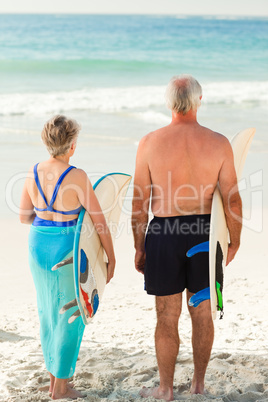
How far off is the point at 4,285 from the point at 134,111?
29.5 ft

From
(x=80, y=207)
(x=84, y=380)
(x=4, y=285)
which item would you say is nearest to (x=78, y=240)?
(x=80, y=207)

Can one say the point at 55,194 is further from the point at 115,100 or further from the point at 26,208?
the point at 115,100

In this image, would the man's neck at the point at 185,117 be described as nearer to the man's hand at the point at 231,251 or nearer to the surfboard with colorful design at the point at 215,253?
the surfboard with colorful design at the point at 215,253

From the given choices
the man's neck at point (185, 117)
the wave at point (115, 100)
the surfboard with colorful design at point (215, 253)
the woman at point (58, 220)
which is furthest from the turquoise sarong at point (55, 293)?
the wave at point (115, 100)

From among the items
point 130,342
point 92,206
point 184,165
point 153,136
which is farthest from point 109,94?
point 92,206

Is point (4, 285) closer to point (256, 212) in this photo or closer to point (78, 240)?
point (78, 240)

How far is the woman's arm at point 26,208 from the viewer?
273cm

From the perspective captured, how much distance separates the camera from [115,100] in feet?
47.0

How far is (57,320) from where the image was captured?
2721mm

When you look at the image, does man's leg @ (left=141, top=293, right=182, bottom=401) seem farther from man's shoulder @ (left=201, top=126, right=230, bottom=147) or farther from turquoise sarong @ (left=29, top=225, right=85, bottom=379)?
man's shoulder @ (left=201, top=126, right=230, bottom=147)

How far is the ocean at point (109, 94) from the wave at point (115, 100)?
1.0 inches

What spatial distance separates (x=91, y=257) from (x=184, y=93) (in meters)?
0.97

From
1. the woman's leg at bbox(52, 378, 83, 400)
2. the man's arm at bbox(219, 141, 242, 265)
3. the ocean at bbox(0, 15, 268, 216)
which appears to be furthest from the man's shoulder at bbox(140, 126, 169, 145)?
the ocean at bbox(0, 15, 268, 216)

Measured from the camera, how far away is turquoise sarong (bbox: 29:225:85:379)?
2.63 m
